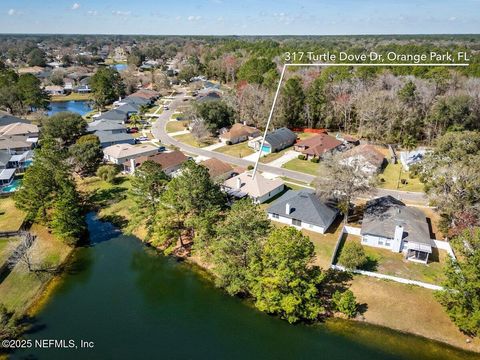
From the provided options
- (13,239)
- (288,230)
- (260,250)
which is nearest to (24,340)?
(13,239)

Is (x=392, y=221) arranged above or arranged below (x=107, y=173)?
below

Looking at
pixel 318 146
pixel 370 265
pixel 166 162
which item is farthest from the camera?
pixel 318 146

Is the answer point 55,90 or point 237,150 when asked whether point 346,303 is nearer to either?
point 237,150

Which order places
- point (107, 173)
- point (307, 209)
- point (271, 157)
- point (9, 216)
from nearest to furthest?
point (307, 209), point (9, 216), point (107, 173), point (271, 157)

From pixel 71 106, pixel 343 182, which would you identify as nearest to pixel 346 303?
pixel 343 182

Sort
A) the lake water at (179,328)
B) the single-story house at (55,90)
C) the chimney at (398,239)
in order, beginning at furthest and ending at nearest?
1. the single-story house at (55,90)
2. the chimney at (398,239)
3. the lake water at (179,328)

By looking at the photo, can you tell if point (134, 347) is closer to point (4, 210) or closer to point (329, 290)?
point (329, 290)

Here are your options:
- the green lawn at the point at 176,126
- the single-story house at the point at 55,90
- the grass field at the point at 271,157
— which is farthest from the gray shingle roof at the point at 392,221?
the single-story house at the point at 55,90

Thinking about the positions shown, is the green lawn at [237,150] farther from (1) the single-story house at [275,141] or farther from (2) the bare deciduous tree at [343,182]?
(2) the bare deciduous tree at [343,182]
